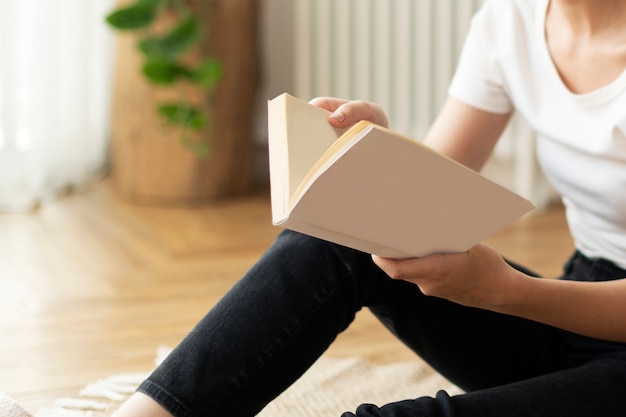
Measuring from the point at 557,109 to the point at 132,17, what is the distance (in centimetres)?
154

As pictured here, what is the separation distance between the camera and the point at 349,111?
931 mm

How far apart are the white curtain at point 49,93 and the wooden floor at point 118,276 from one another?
9 cm

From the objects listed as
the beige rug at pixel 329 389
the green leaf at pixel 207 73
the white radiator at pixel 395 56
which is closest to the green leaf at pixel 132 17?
the green leaf at pixel 207 73

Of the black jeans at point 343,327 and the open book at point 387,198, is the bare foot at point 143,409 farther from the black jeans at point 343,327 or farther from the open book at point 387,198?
the open book at point 387,198

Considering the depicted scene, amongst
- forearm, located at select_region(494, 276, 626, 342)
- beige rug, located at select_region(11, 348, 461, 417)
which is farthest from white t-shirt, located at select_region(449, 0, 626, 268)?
beige rug, located at select_region(11, 348, 461, 417)

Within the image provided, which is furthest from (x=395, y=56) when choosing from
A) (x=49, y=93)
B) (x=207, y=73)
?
(x=49, y=93)

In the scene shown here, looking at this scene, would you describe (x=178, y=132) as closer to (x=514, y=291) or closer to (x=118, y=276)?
(x=118, y=276)

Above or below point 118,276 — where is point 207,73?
above

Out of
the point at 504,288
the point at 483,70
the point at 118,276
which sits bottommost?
the point at 118,276

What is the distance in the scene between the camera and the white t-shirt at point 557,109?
100cm

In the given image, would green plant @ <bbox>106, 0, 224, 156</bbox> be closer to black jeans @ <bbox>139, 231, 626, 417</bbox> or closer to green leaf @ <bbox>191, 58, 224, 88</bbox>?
green leaf @ <bbox>191, 58, 224, 88</bbox>

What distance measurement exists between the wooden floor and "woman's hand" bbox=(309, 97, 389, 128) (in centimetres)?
62

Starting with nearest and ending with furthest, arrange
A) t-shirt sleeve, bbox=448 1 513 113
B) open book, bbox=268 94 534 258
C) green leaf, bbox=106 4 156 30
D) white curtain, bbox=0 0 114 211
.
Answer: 1. open book, bbox=268 94 534 258
2. t-shirt sleeve, bbox=448 1 513 113
3. green leaf, bbox=106 4 156 30
4. white curtain, bbox=0 0 114 211

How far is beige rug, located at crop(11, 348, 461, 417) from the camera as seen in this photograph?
4.17 feet
